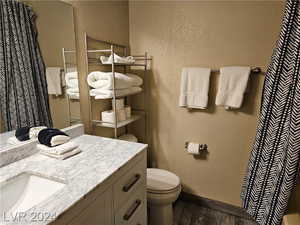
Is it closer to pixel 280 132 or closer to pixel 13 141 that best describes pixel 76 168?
pixel 13 141

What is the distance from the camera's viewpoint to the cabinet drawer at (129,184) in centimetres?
97

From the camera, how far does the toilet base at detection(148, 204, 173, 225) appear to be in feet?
5.39

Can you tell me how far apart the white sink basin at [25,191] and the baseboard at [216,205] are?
5.34 ft

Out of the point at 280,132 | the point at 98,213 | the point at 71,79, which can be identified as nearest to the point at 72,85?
the point at 71,79

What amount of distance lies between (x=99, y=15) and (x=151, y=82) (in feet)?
2.67

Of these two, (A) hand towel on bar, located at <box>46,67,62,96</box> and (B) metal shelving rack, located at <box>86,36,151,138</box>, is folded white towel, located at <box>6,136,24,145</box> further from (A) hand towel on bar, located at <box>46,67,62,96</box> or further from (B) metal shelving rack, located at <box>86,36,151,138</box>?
(B) metal shelving rack, located at <box>86,36,151,138</box>

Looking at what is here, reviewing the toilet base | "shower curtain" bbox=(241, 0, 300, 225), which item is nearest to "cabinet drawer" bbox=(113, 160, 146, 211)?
the toilet base

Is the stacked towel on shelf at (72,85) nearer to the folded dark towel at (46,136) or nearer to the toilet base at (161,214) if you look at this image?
the folded dark towel at (46,136)

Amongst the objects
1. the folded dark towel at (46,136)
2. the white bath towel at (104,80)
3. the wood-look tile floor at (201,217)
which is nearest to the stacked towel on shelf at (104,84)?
the white bath towel at (104,80)

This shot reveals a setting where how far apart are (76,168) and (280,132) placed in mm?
1264

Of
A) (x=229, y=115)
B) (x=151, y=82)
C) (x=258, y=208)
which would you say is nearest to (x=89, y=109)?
(x=151, y=82)

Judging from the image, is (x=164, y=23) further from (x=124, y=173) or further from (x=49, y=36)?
(x=124, y=173)

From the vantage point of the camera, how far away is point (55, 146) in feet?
3.61

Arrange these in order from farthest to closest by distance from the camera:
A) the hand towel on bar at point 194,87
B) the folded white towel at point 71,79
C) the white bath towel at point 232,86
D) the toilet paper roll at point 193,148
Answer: the toilet paper roll at point 193,148 → the hand towel on bar at point 194,87 → the white bath towel at point 232,86 → the folded white towel at point 71,79
